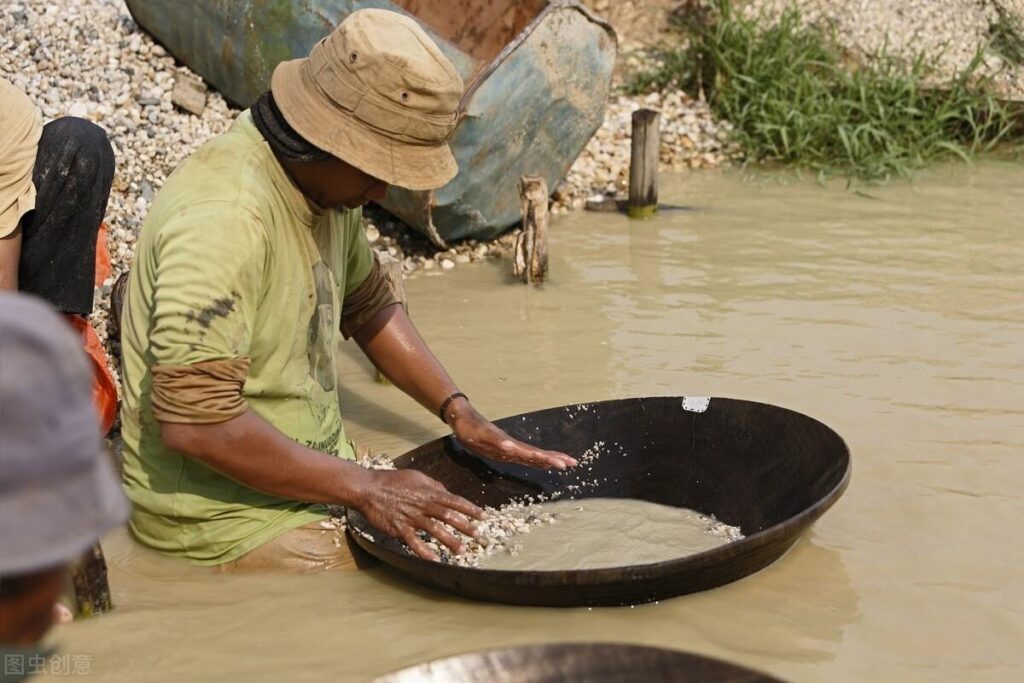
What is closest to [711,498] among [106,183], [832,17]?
[106,183]

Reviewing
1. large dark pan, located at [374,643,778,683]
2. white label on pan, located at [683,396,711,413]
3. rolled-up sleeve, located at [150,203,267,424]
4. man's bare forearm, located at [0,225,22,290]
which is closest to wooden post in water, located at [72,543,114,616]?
rolled-up sleeve, located at [150,203,267,424]

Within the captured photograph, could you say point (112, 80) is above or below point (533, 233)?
above

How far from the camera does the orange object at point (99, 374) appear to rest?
3.76 metres

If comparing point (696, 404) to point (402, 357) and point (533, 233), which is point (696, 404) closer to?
point (402, 357)

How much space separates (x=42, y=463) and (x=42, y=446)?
2 cm

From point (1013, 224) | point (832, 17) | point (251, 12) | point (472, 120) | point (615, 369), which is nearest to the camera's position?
point (615, 369)

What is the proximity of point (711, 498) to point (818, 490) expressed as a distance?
0.46m

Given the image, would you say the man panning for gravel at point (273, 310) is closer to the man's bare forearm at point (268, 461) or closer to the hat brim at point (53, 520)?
the man's bare forearm at point (268, 461)

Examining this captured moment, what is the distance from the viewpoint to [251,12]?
6004 mm

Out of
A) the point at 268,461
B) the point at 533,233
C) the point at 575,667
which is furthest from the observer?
the point at 533,233

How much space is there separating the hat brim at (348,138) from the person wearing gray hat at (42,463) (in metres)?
1.75

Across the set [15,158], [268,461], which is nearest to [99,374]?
[15,158]

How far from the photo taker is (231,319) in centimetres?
279

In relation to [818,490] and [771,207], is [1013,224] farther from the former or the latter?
[818,490]
